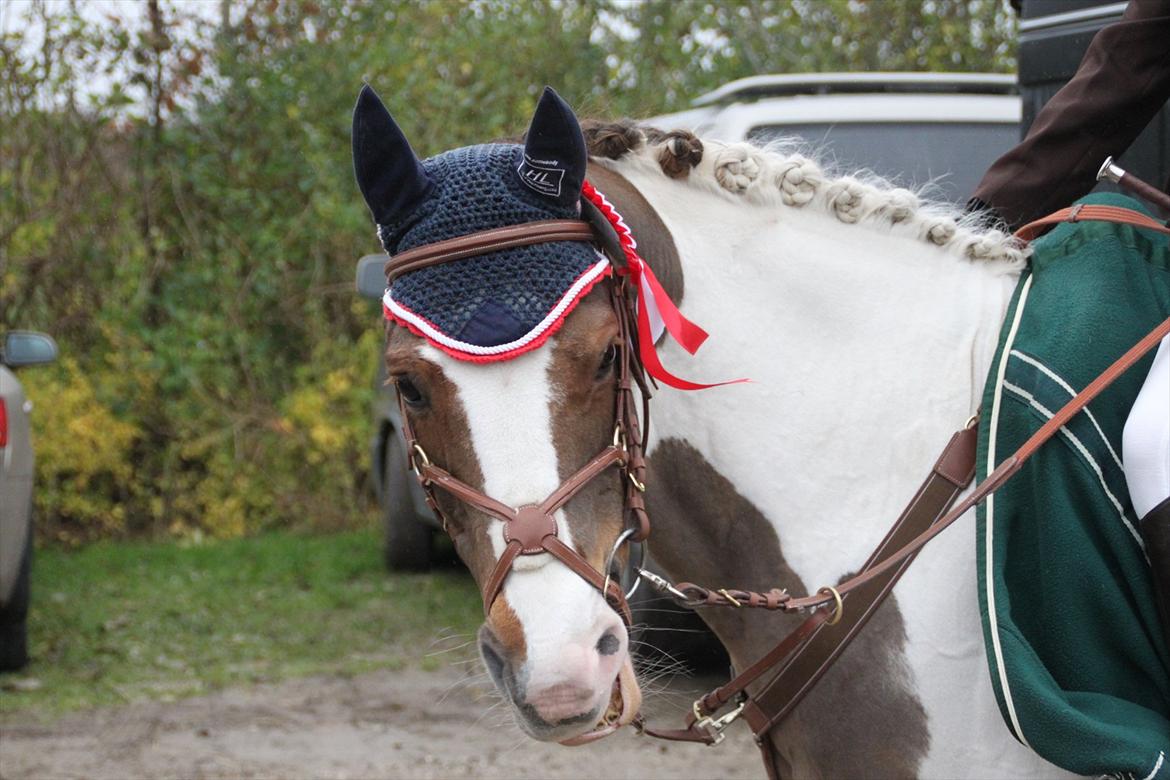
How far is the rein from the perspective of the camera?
1849 mm

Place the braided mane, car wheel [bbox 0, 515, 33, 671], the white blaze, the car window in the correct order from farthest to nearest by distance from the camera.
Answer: car wheel [bbox 0, 515, 33, 671], the car window, the braided mane, the white blaze

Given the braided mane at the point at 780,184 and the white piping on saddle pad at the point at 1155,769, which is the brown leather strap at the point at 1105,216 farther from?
the white piping on saddle pad at the point at 1155,769

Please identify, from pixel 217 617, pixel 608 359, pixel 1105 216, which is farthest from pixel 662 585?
pixel 217 617

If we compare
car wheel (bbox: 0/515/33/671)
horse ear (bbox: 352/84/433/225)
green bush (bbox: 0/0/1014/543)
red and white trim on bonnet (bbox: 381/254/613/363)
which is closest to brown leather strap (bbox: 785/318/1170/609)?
red and white trim on bonnet (bbox: 381/254/613/363)

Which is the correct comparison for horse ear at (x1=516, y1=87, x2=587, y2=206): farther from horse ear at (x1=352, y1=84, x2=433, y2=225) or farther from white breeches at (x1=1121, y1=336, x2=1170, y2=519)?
white breeches at (x1=1121, y1=336, x2=1170, y2=519)

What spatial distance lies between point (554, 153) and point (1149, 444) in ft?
3.38

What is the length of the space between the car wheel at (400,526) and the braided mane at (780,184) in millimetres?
4858

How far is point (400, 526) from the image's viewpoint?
7.09 meters

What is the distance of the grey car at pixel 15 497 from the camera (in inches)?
204

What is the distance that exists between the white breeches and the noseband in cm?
77

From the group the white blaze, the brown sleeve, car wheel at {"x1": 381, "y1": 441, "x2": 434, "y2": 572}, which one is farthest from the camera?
car wheel at {"x1": 381, "y1": 441, "x2": 434, "y2": 572}

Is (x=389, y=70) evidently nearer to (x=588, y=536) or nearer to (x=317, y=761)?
(x=317, y=761)

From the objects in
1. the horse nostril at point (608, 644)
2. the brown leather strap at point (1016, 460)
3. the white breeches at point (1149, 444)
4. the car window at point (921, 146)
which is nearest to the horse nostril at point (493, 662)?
the horse nostril at point (608, 644)

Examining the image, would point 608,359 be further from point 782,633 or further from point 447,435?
point 782,633
